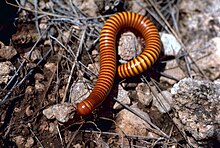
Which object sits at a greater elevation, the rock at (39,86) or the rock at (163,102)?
the rock at (39,86)

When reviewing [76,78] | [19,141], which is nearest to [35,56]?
[76,78]

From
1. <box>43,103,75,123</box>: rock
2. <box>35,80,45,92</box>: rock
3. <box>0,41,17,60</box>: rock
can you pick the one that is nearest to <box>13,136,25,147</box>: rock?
<box>43,103,75,123</box>: rock

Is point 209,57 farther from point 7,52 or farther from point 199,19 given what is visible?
point 7,52

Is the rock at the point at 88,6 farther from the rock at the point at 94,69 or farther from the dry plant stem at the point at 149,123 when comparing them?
the dry plant stem at the point at 149,123

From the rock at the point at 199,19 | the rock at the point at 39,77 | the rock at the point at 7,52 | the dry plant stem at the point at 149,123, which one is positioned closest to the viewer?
the rock at the point at 7,52

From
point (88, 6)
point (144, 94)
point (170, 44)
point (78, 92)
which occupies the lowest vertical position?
point (144, 94)

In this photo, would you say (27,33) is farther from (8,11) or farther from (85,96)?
(85,96)

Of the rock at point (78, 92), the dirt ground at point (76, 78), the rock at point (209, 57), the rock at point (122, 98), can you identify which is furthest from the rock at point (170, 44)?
the rock at point (78, 92)
